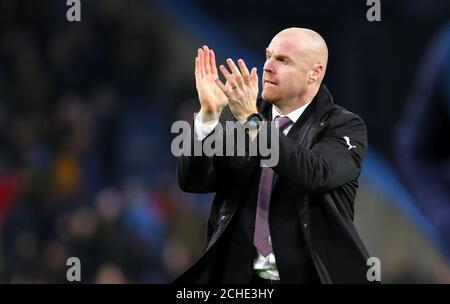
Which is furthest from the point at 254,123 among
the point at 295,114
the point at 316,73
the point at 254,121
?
the point at 316,73

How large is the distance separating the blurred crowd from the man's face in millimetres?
2569

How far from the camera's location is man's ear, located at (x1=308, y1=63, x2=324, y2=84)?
272 centimetres

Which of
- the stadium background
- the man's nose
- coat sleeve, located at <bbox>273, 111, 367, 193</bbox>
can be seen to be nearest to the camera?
coat sleeve, located at <bbox>273, 111, 367, 193</bbox>

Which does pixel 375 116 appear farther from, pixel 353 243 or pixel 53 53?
pixel 353 243

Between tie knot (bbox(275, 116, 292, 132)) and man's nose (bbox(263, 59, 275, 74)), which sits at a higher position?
man's nose (bbox(263, 59, 275, 74))

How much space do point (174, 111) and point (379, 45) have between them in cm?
128

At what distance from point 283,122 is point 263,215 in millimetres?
301

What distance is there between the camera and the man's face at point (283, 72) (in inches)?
105

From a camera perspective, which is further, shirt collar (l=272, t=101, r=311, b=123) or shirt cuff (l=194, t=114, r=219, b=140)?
shirt collar (l=272, t=101, r=311, b=123)

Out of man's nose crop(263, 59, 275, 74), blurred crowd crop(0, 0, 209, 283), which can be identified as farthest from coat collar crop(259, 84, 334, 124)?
blurred crowd crop(0, 0, 209, 283)

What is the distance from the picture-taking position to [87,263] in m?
5.00

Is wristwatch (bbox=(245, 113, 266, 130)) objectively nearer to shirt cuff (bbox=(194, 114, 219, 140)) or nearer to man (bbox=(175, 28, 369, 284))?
man (bbox=(175, 28, 369, 284))

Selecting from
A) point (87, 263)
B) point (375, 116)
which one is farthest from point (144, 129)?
point (375, 116)

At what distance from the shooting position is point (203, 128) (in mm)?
2555
